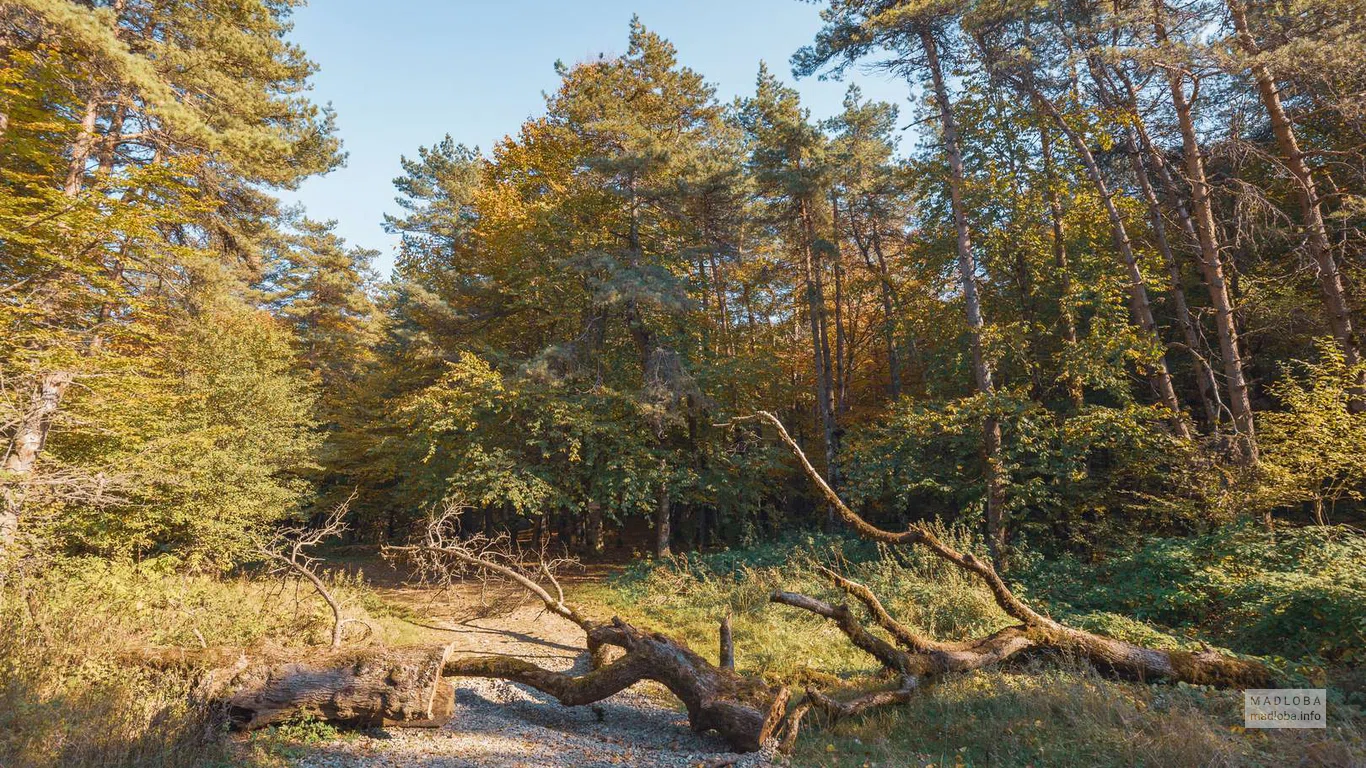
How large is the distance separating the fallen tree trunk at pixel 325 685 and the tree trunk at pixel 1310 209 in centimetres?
1234

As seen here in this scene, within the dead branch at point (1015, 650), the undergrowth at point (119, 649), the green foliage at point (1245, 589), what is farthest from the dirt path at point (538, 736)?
the green foliage at point (1245, 589)

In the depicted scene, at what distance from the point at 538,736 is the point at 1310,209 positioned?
12.4 metres

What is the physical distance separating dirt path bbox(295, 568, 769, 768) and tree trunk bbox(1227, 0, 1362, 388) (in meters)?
9.94

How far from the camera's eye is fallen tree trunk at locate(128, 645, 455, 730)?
16.9ft

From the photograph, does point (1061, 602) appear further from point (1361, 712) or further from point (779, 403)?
point (779, 403)

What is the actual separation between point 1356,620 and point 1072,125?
8786 millimetres

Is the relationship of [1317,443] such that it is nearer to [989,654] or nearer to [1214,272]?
[1214,272]

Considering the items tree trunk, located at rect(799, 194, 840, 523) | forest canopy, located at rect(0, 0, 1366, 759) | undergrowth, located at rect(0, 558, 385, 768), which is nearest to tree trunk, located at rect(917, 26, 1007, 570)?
forest canopy, located at rect(0, 0, 1366, 759)

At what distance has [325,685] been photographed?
17.5 feet

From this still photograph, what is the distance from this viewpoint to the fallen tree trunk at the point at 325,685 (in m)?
5.14

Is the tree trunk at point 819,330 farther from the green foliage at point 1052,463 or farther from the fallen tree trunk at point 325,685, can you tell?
the fallen tree trunk at point 325,685

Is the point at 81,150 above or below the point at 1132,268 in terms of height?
above

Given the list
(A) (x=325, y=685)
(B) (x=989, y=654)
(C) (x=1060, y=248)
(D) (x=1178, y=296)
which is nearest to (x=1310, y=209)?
(D) (x=1178, y=296)

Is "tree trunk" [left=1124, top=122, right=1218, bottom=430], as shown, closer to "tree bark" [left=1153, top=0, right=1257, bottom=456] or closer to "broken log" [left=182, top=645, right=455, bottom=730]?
"tree bark" [left=1153, top=0, right=1257, bottom=456]
